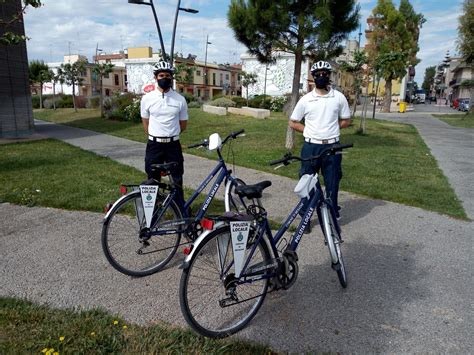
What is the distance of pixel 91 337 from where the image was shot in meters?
2.54

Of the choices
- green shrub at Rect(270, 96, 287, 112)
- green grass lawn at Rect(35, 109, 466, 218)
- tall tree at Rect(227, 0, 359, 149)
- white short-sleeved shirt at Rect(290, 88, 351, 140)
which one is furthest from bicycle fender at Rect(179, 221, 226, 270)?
green shrub at Rect(270, 96, 287, 112)

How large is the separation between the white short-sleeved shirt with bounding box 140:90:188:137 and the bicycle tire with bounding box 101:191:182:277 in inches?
35.0

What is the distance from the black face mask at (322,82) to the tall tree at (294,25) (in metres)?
5.50

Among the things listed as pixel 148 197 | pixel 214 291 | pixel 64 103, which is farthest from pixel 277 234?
pixel 64 103

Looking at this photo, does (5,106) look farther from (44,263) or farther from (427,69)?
(427,69)

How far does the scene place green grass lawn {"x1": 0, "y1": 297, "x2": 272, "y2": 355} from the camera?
96.3 inches

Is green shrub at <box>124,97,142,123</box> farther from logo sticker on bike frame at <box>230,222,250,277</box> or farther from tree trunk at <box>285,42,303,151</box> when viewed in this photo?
logo sticker on bike frame at <box>230,222,250,277</box>

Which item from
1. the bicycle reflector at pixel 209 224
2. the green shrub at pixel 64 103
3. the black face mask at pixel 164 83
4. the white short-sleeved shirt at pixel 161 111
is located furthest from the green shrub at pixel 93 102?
the bicycle reflector at pixel 209 224

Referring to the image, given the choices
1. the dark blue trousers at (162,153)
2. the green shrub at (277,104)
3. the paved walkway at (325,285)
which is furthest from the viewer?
the green shrub at (277,104)

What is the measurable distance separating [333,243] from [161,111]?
7.25 ft

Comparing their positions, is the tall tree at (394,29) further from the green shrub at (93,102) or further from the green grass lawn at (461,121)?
the green shrub at (93,102)

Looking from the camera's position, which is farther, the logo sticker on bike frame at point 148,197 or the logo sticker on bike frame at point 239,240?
the logo sticker on bike frame at point 148,197

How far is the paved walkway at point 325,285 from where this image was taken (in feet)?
9.00

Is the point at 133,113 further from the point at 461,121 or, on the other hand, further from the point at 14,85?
the point at 461,121
